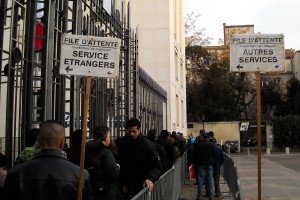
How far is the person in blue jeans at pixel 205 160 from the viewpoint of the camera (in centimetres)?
1158

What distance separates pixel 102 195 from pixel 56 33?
3179mm

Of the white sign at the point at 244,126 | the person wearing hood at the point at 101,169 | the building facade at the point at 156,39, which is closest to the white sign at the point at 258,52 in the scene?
the person wearing hood at the point at 101,169

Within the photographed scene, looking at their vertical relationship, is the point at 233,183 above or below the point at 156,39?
below

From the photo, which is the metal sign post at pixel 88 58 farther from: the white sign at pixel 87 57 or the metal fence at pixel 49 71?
the metal fence at pixel 49 71

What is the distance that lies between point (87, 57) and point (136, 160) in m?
1.79

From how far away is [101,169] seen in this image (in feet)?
16.0

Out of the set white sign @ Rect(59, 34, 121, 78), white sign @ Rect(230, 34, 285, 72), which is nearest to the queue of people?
A: white sign @ Rect(59, 34, 121, 78)

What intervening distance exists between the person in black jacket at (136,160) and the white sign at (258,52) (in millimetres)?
1881

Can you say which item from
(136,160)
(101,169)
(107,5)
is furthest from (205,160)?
(101,169)

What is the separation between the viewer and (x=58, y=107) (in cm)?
693

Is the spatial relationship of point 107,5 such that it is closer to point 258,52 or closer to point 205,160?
point 258,52

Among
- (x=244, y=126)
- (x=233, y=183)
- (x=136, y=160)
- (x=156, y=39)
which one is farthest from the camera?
(x=244, y=126)

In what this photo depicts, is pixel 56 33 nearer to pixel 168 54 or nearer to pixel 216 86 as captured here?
pixel 168 54

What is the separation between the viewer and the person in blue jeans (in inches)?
456
